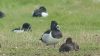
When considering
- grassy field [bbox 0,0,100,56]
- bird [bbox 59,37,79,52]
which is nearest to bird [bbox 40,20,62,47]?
bird [bbox 59,37,79,52]

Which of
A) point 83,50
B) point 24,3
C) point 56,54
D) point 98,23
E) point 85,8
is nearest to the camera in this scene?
point 56,54

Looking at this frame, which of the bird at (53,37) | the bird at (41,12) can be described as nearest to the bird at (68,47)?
the bird at (53,37)

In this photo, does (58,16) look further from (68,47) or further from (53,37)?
(68,47)

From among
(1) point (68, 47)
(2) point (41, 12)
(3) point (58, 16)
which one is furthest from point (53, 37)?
Answer: (2) point (41, 12)

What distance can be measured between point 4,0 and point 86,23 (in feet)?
49.6

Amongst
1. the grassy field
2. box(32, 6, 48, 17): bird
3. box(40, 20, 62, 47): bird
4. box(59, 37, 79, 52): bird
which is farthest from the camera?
box(32, 6, 48, 17): bird

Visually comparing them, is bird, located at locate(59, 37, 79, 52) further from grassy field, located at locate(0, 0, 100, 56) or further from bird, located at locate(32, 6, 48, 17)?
bird, located at locate(32, 6, 48, 17)

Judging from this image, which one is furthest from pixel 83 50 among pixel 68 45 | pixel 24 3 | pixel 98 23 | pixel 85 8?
pixel 24 3

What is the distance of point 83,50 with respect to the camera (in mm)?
16719

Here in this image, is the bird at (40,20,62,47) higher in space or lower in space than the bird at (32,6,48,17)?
lower

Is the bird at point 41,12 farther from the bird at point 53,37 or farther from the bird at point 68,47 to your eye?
the bird at point 68,47

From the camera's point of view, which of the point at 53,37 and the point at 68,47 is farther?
the point at 53,37

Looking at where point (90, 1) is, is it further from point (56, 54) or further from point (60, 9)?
point (56, 54)

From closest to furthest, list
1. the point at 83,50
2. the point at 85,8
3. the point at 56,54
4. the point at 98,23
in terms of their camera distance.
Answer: the point at 56,54, the point at 83,50, the point at 98,23, the point at 85,8
